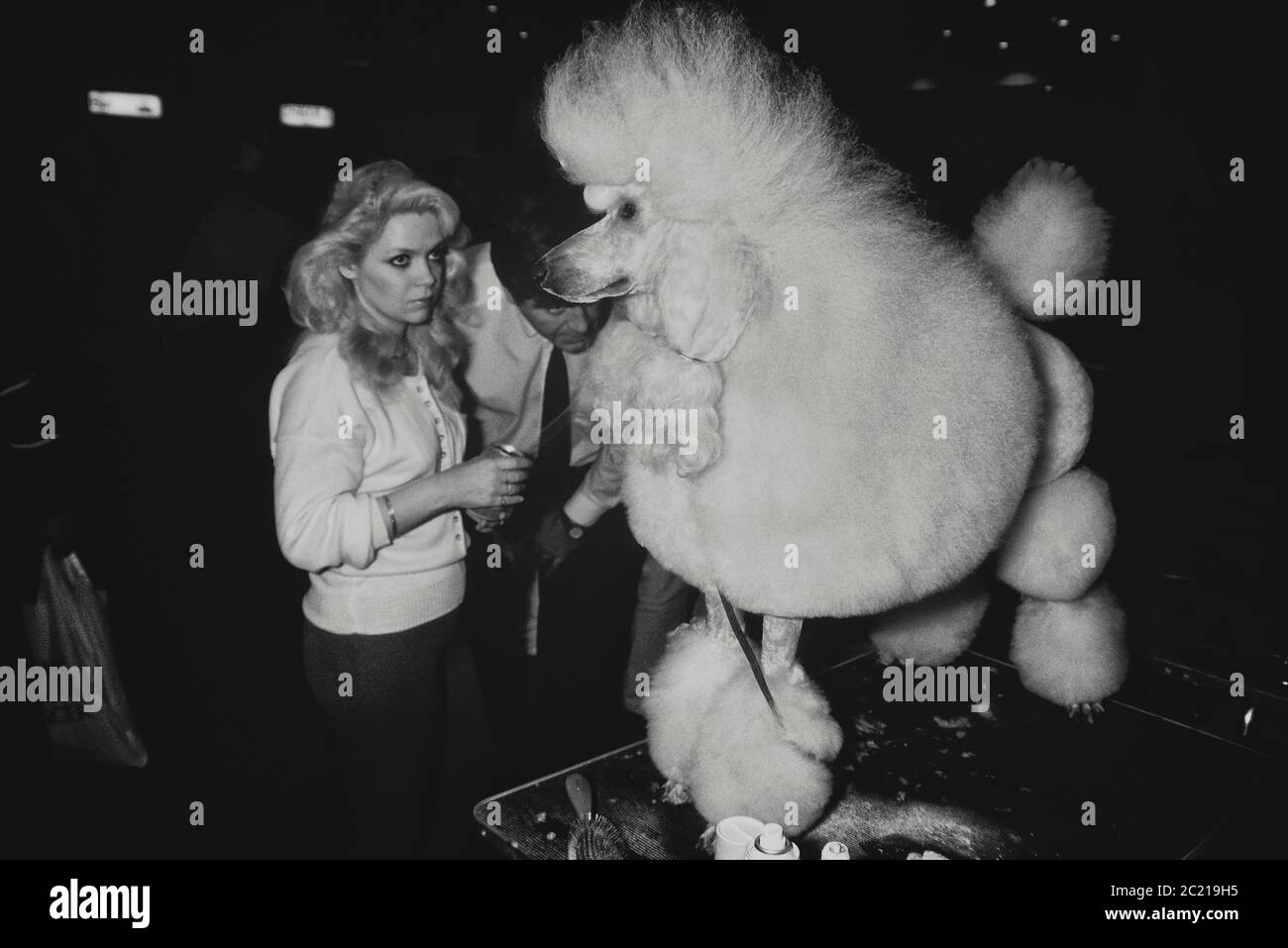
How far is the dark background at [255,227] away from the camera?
1121 millimetres

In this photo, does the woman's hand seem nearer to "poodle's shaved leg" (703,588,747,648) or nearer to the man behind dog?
the man behind dog

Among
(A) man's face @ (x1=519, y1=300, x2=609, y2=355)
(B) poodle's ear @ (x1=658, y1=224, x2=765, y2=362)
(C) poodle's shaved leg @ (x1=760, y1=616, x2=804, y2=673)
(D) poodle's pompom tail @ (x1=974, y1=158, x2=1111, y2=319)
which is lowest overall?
(C) poodle's shaved leg @ (x1=760, y1=616, x2=804, y2=673)

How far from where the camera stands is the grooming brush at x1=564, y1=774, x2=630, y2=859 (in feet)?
3.44

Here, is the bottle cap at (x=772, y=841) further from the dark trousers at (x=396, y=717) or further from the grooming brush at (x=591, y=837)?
the dark trousers at (x=396, y=717)

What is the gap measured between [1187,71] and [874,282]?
1.31 metres

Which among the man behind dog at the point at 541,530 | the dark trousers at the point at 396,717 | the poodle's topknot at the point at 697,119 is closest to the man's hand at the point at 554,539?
the man behind dog at the point at 541,530

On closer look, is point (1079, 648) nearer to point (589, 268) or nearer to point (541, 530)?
point (541, 530)

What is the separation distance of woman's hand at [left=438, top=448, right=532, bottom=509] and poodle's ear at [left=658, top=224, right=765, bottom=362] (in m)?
0.35

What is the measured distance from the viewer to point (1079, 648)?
143 centimetres

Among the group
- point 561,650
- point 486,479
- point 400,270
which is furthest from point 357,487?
point 561,650

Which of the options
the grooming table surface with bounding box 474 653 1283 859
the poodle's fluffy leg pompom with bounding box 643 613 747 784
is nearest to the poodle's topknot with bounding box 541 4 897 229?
the poodle's fluffy leg pompom with bounding box 643 613 747 784

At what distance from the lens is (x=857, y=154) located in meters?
0.88

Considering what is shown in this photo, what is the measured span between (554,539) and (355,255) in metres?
0.61
